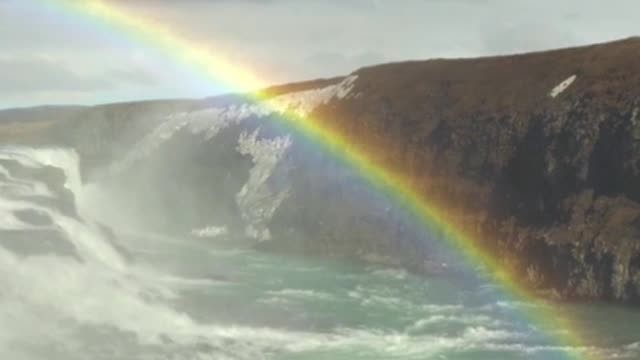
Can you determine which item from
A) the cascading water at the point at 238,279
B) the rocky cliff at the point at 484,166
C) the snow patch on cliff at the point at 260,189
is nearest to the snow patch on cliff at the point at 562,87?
the rocky cliff at the point at 484,166

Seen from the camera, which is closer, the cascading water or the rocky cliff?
the cascading water

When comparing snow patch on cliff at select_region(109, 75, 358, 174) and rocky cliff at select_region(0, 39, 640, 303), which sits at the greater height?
snow patch on cliff at select_region(109, 75, 358, 174)

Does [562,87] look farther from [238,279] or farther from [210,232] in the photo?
[210,232]

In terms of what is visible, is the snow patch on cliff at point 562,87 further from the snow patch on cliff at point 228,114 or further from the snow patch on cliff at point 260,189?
the snow patch on cliff at point 228,114

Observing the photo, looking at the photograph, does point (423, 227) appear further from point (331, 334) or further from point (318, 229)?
point (331, 334)

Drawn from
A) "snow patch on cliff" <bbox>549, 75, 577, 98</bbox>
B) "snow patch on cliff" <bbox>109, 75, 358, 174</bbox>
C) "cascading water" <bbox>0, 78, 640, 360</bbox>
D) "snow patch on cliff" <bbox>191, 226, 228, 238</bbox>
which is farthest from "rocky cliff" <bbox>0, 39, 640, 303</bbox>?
"snow patch on cliff" <bbox>191, 226, 228, 238</bbox>

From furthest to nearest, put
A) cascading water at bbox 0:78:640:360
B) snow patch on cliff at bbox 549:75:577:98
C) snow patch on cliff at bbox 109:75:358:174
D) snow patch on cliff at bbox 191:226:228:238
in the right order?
snow patch on cliff at bbox 109:75:358:174, snow patch on cliff at bbox 191:226:228:238, snow patch on cliff at bbox 549:75:577:98, cascading water at bbox 0:78:640:360

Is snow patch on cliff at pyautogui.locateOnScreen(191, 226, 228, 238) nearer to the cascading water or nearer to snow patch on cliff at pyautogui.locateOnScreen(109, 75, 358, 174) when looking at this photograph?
the cascading water
